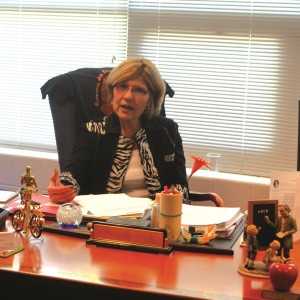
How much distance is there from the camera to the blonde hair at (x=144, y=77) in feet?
8.55

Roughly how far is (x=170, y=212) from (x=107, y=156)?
95 centimetres

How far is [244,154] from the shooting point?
3.24m

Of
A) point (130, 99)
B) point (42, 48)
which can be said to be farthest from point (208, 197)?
point (42, 48)

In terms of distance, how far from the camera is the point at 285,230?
1522 mm

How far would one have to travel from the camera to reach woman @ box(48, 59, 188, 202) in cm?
259

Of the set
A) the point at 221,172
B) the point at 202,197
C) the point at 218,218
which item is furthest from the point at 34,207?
the point at 221,172

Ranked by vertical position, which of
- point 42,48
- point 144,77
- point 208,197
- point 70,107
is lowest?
point 208,197

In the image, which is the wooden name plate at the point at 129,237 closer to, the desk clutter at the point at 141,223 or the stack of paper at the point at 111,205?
the desk clutter at the point at 141,223

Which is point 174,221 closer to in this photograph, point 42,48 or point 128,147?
point 128,147

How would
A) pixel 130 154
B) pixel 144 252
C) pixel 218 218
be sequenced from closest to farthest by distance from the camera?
pixel 144 252 < pixel 218 218 < pixel 130 154

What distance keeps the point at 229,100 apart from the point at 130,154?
2.86 ft

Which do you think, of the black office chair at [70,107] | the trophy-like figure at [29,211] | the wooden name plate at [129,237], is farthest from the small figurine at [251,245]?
the black office chair at [70,107]

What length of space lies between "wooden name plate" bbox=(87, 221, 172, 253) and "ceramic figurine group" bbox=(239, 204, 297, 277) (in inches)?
9.6

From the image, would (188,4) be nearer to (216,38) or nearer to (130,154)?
(216,38)
